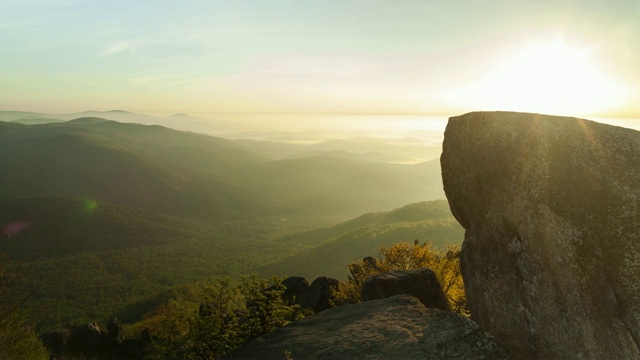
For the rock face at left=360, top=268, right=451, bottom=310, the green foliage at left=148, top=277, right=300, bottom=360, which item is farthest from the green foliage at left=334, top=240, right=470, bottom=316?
the green foliage at left=148, top=277, right=300, bottom=360

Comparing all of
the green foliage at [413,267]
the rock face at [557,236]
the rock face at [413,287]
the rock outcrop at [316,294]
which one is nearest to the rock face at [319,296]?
the rock outcrop at [316,294]

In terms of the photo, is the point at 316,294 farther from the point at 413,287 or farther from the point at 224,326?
the point at 224,326

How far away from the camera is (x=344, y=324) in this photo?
14758 mm

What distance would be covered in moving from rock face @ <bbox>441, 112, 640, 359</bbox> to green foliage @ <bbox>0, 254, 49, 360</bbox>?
2538cm

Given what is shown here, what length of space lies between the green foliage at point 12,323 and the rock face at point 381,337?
16601mm

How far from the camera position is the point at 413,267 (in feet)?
103

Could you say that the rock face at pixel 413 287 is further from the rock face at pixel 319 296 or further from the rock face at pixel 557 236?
the rock face at pixel 319 296

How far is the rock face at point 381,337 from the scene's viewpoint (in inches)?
450

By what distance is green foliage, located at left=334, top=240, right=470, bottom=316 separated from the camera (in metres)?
26.9

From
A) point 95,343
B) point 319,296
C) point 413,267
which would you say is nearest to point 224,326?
point 319,296

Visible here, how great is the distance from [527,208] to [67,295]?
162 meters

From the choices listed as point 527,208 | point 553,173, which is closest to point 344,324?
point 527,208

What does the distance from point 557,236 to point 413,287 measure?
360 inches

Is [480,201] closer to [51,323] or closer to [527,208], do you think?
[527,208]
